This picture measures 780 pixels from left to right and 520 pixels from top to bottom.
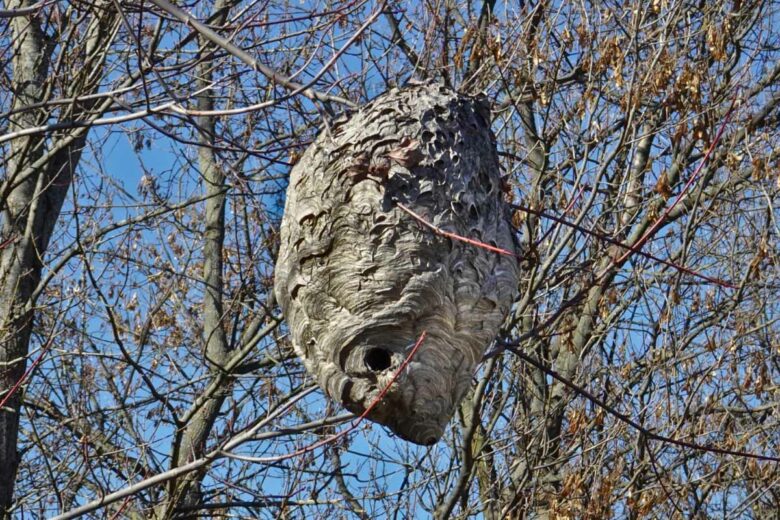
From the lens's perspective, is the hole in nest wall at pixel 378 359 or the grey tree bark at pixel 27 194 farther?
the grey tree bark at pixel 27 194

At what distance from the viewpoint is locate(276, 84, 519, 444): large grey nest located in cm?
353

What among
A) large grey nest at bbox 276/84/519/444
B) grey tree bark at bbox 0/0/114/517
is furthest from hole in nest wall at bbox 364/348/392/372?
grey tree bark at bbox 0/0/114/517

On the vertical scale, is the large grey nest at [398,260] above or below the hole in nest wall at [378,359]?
above

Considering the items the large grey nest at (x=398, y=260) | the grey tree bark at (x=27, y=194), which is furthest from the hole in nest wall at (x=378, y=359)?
the grey tree bark at (x=27, y=194)

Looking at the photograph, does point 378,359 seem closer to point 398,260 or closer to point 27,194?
point 398,260

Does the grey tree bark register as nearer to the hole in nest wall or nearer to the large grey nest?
the large grey nest

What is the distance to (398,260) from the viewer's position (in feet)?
11.6

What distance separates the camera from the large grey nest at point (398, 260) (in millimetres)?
3527

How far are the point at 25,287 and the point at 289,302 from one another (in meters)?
2.71

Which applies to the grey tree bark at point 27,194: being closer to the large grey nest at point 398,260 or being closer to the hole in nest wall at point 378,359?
the large grey nest at point 398,260

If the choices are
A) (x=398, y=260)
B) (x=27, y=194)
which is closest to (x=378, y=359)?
(x=398, y=260)

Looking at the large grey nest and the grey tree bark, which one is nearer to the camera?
the large grey nest

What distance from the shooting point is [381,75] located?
561 cm

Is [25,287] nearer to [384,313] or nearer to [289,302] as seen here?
[289,302]
